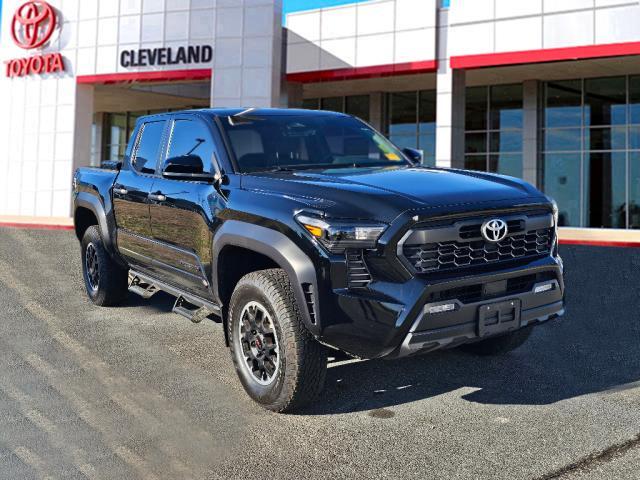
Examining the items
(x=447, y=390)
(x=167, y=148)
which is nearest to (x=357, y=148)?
(x=167, y=148)

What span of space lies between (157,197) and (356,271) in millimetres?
2412

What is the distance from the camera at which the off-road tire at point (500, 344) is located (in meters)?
5.24

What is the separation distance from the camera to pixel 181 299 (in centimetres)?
559

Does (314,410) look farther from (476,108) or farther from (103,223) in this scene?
(476,108)

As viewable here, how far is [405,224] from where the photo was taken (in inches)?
145

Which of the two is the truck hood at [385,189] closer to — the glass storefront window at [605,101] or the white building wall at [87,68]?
the white building wall at [87,68]

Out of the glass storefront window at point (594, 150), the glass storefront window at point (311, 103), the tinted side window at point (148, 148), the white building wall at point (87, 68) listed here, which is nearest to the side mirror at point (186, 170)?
the tinted side window at point (148, 148)

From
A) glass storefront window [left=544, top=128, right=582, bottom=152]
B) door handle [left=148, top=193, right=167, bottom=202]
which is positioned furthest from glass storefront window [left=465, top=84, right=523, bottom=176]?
door handle [left=148, top=193, right=167, bottom=202]

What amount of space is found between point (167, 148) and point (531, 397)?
140 inches

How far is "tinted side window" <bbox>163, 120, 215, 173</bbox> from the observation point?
4957 mm

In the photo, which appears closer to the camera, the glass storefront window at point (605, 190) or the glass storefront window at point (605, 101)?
the glass storefront window at point (605, 101)

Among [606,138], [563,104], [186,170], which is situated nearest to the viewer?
[186,170]

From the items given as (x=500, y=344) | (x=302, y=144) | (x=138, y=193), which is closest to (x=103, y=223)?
(x=138, y=193)

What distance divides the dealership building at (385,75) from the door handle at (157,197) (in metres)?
14.0
